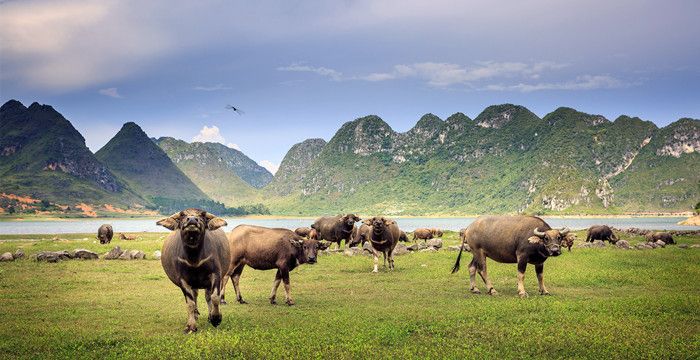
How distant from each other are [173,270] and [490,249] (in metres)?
12.9

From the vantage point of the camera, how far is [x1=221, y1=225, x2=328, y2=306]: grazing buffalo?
1923cm

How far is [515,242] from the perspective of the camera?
2042cm

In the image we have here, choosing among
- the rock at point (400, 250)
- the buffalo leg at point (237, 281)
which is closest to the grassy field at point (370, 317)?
the buffalo leg at point (237, 281)

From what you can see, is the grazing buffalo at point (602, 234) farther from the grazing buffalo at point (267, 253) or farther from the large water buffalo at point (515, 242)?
the grazing buffalo at point (267, 253)

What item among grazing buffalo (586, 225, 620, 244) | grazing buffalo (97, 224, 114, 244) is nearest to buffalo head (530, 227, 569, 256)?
grazing buffalo (586, 225, 620, 244)

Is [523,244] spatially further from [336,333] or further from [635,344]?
[336,333]

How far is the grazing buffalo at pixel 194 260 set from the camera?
13.2 m

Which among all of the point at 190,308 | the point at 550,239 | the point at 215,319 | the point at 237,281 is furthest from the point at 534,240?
the point at 190,308

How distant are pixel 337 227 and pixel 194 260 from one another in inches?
1129

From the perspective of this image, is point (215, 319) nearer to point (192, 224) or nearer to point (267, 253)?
point (192, 224)

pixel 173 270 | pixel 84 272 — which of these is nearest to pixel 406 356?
pixel 173 270

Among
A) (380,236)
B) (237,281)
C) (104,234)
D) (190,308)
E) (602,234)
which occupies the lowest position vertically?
(104,234)

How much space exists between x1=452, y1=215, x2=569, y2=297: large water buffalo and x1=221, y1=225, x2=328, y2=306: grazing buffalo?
719cm

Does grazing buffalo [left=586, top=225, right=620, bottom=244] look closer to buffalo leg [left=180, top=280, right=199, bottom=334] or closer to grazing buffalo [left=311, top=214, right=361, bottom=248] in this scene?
grazing buffalo [left=311, top=214, right=361, bottom=248]
